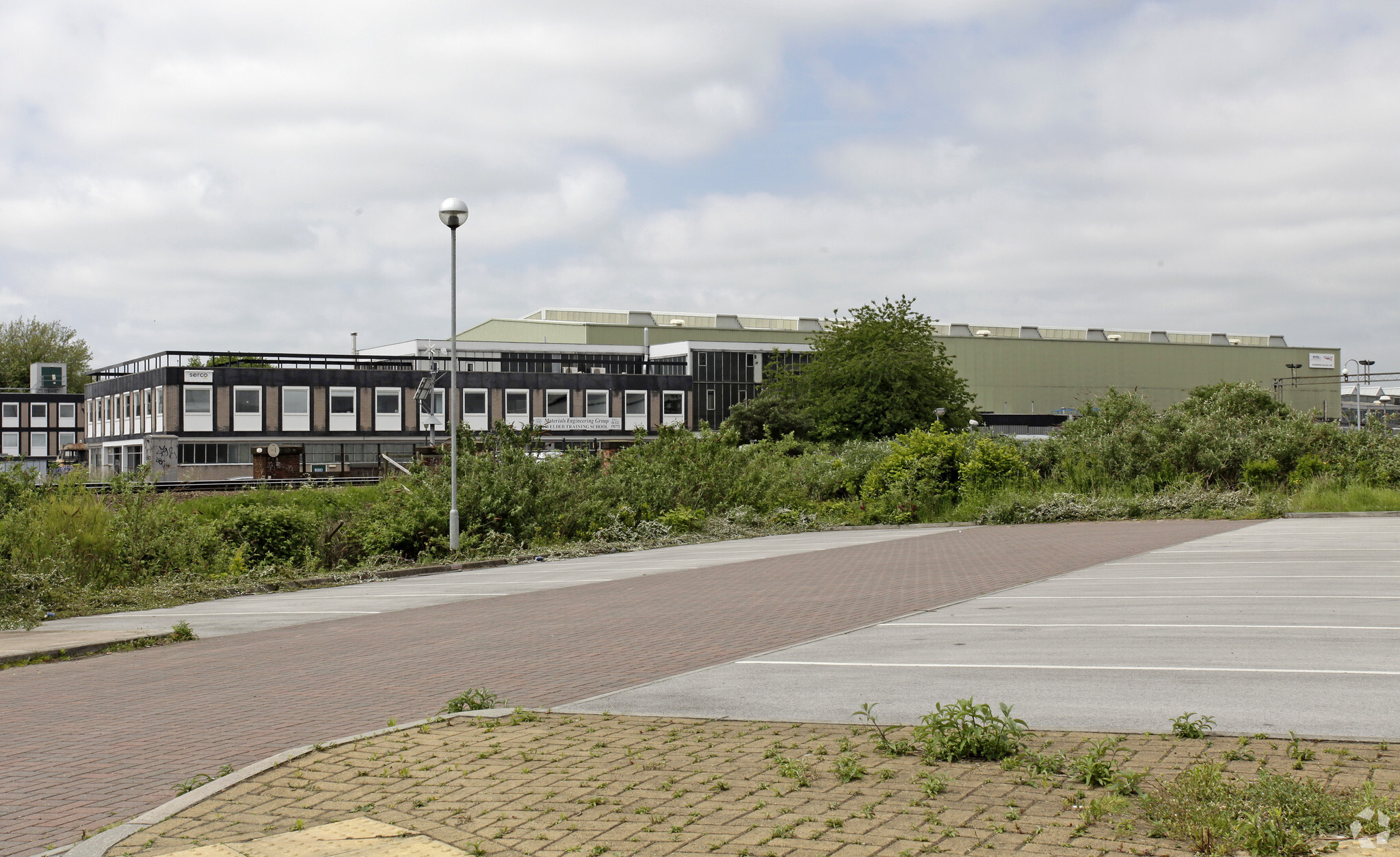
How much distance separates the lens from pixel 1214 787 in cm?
484

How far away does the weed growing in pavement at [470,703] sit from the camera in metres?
7.43

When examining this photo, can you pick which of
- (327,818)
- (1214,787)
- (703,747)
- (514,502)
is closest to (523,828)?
(327,818)

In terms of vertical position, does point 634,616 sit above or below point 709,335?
below

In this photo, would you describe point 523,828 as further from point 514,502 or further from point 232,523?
point 514,502

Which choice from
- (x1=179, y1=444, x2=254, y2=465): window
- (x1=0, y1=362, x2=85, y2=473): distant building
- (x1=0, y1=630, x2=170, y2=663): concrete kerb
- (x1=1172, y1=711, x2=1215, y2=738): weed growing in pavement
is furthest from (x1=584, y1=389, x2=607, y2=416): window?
(x1=1172, y1=711, x2=1215, y2=738): weed growing in pavement

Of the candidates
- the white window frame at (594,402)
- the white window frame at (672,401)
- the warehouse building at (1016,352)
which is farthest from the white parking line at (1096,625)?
the warehouse building at (1016,352)

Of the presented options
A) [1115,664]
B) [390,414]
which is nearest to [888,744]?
[1115,664]

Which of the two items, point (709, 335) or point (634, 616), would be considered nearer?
point (634, 616)

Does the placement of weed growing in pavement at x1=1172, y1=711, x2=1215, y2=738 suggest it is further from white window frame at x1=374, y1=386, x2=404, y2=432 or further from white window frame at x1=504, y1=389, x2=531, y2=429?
white window frame at x1=504, y1=389, x2=531, y2=429

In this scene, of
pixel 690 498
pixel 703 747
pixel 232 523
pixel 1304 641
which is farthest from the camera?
pixel 690 498

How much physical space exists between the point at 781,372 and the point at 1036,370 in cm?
5973

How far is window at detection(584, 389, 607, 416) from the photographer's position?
87.2 meters

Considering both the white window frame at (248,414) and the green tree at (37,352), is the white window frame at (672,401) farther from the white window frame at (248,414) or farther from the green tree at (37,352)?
the green tree at (37,352)

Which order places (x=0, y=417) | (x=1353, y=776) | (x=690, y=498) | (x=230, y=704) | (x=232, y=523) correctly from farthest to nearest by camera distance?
(x=0, y=417) < (x=690, y=498) < (x=232, y=523) < (x=230, y=704) < (x=1353, y=776)
